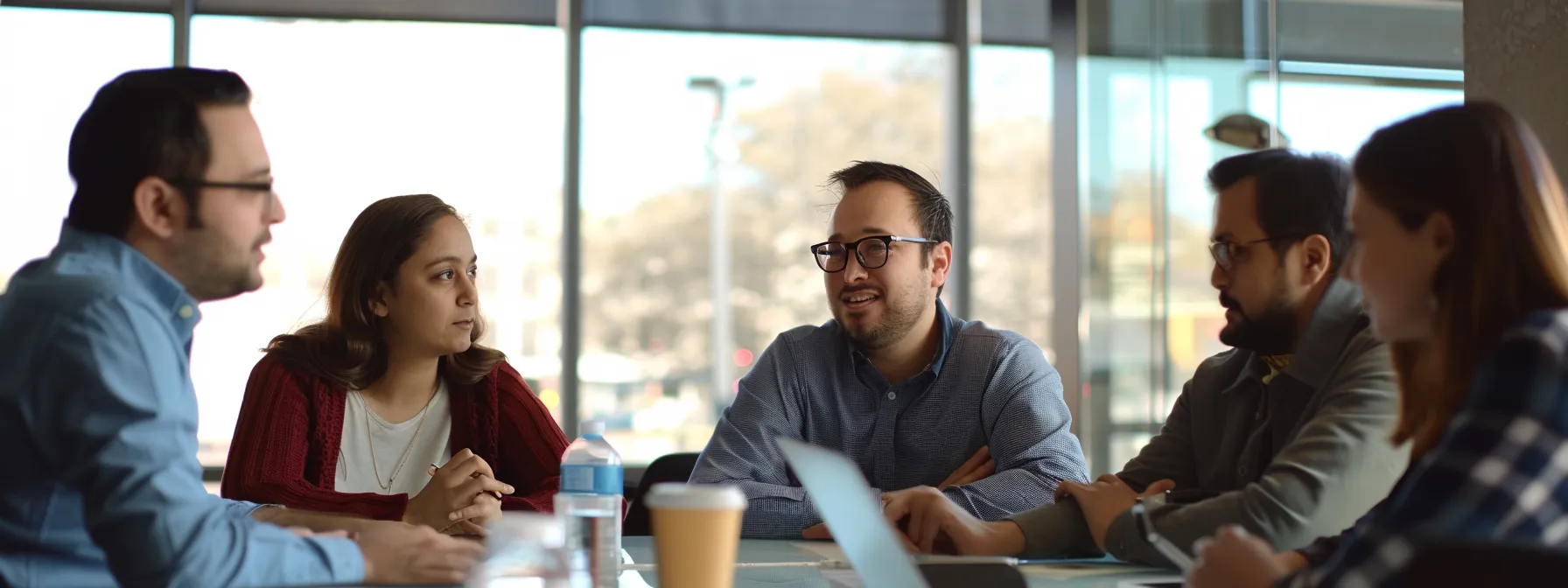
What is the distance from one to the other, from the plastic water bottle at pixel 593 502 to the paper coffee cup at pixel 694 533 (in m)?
0.17

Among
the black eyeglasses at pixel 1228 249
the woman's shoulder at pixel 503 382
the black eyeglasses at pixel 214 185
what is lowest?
the woman's shoulder at pixel 503 382

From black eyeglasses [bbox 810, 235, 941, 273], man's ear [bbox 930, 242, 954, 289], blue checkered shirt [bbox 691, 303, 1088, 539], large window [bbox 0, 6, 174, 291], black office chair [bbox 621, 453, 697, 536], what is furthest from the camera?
large window [bbox 0, 6, 174, 291]

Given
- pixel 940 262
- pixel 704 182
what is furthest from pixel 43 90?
pixel 940 262

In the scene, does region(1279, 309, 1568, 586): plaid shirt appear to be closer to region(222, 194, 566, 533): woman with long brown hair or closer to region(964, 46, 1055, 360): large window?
region(222, 194, 566, 533): woman with long brown hair

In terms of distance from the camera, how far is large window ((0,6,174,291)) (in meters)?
4.59

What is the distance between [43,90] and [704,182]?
103 inches

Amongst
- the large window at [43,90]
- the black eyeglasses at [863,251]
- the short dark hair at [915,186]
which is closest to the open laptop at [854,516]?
the black eyeglasses at [863,251]

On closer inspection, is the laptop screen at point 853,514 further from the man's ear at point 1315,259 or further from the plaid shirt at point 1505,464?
the man's ear at point 1315,259

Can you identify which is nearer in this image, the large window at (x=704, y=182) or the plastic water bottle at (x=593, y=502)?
the plastic water bottle at (x=593, y=502)

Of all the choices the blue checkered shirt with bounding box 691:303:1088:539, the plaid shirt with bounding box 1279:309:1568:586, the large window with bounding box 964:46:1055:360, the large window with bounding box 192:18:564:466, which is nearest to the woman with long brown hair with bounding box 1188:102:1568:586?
the plaid shirt with bounding box 1279:309:1568:586

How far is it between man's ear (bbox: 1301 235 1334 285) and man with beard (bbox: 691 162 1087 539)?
0.61 meters

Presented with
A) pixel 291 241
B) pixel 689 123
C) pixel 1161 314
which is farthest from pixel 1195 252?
pixel 291 241

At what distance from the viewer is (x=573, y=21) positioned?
4.91 meters

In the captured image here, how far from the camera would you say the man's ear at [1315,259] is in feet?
5.94
